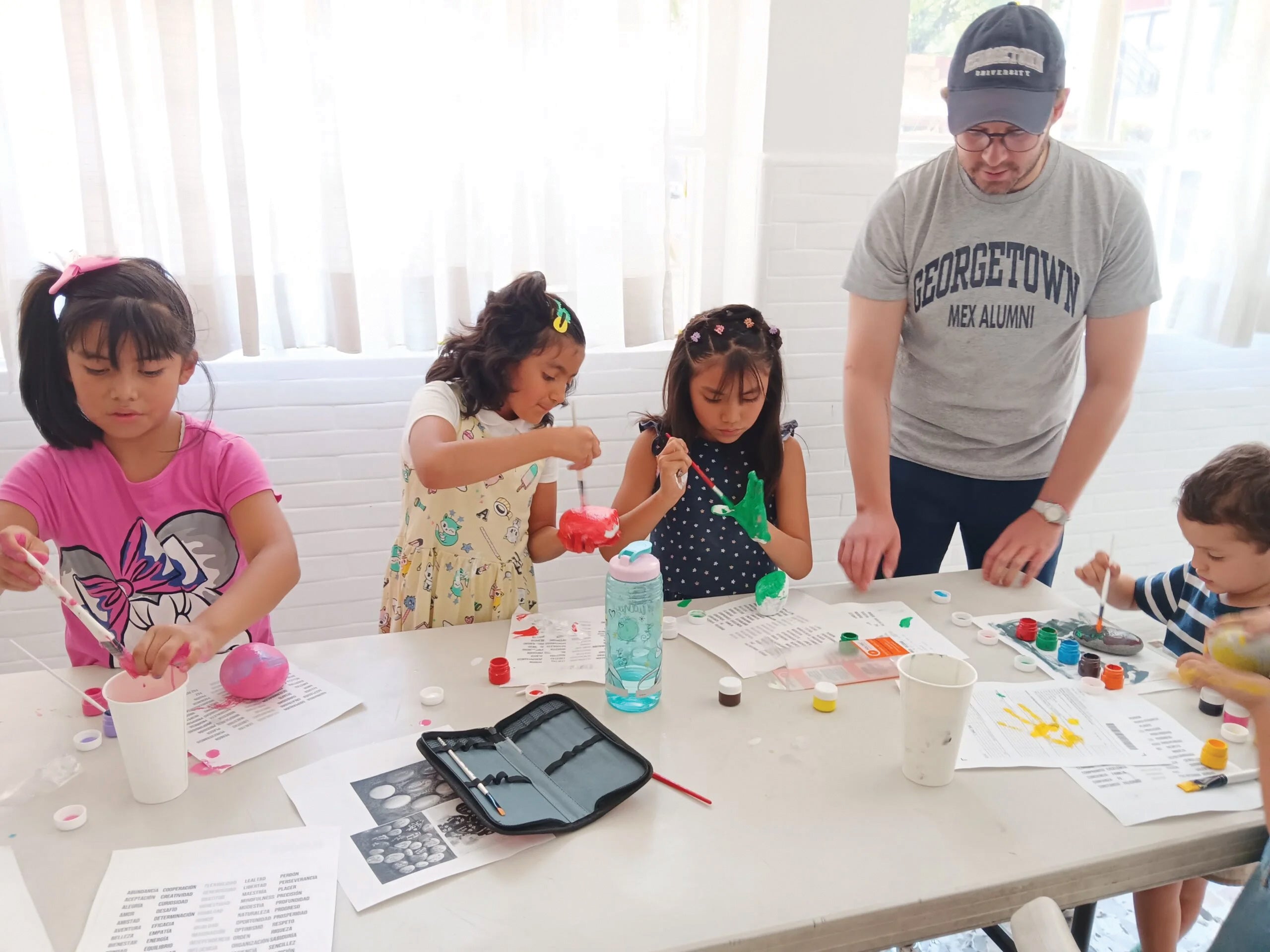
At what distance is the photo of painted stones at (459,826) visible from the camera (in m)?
0.95

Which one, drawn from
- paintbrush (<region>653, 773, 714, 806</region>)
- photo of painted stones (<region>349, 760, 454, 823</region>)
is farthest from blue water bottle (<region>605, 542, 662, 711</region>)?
photo of painted stones (<region>349, 760, 454, 823</region>)

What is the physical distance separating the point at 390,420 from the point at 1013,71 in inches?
70.1

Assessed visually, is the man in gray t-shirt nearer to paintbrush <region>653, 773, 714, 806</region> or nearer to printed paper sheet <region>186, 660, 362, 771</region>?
paintbrush <region>653, 773, 714, 806</region>

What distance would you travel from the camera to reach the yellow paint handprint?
1.16m

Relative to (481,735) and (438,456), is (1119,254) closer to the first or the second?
(438,456)

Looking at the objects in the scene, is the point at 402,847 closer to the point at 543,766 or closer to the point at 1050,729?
the point at 543,766

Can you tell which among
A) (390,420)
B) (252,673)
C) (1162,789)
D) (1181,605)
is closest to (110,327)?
(252,673)

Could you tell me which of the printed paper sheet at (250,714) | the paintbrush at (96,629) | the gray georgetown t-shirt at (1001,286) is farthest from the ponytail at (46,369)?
the gray georgetown t-shirt at (1001,286)

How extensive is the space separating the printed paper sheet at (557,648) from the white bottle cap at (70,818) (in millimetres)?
521

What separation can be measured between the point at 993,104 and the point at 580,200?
3.91 feet

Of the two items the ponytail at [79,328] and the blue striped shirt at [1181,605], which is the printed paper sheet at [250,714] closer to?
the ponytail at [79,328]

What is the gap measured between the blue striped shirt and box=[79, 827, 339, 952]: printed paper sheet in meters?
1.34

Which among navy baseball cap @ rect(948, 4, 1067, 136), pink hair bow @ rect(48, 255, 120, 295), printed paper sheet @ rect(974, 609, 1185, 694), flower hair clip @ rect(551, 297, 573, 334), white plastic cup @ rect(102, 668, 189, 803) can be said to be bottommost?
printed paper sheet @ rect(974, 609, 1185, 694)

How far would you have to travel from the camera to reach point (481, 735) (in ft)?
3.66
